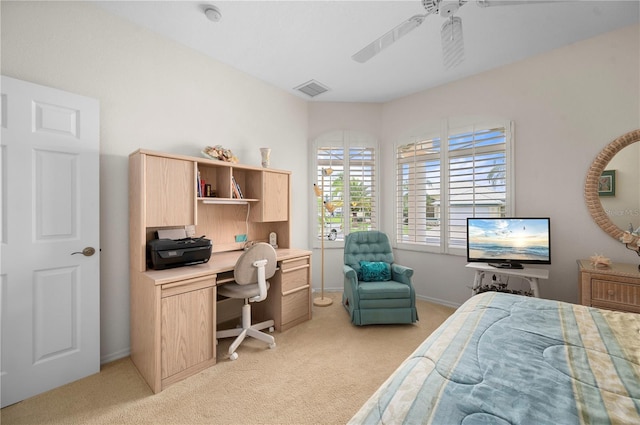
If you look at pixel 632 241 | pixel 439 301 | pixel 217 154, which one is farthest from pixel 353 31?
pixel 439 301

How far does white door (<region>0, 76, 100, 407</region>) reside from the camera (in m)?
1.76

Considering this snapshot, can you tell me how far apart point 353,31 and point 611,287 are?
120 inches

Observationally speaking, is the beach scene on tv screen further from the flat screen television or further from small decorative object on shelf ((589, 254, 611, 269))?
small decorative object on shelf ((589, 254, 611, 269))

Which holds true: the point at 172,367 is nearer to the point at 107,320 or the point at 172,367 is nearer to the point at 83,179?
the point at 107,320

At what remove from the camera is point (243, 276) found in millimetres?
2305

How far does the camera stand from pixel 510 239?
283cm

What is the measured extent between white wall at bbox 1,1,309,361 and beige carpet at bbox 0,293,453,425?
18.9 inches

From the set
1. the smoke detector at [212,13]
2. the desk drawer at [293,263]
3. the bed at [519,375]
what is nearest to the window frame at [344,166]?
the desk drawer at [293,263]

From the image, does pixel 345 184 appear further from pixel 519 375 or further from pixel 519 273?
pixel 519 375

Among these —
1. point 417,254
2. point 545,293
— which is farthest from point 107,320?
point 545,293

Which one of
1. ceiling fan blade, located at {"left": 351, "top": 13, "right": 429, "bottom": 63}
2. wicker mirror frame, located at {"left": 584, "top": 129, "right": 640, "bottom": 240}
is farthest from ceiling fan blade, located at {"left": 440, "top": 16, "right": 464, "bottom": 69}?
wicker mirror frame, located at {"left": 584, "top": 129, "right": 640, "bottom": 240}

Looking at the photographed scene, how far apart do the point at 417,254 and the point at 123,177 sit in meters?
3.48

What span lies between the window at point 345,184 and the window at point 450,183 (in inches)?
17.3

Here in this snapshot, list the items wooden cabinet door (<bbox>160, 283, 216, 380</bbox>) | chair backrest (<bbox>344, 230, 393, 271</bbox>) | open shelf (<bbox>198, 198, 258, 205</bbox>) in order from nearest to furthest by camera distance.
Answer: wooden cabinet door (<bbox>160, 283, 216, 380</bbox>) → open shelf (<bbox>198, 198, 258, 205</bbox>) → chair backrest (<bbox>344, 230, 393, 271</bbox>)
